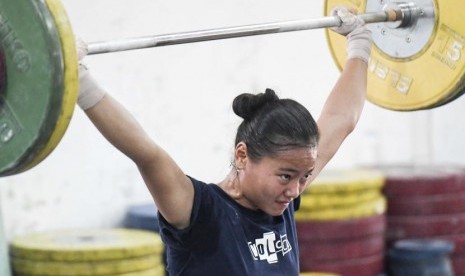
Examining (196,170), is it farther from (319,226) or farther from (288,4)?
(288,4)

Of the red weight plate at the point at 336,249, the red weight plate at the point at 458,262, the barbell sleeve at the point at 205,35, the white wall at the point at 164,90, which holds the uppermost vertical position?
the barbell sleeve at the point at 205,35

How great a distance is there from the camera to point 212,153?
197 inches

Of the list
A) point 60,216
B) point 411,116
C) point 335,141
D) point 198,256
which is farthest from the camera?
point 411,116

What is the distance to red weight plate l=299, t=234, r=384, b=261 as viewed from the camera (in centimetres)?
495

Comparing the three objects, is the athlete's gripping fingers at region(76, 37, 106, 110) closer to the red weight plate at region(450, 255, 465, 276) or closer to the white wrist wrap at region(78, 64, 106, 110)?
the white wrist wrap at region(78, 64, 106, 110)

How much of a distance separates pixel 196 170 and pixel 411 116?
215 centimetres

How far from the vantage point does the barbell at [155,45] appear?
195 cm

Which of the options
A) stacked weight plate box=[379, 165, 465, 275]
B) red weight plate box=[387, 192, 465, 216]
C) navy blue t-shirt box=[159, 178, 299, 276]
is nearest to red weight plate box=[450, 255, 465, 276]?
stacked weight plate box=[379, 165, 465, 275]

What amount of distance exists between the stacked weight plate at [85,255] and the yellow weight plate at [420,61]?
139cm

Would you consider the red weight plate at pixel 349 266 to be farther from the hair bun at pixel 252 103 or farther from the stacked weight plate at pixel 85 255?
the hair bun at pixel 252 103

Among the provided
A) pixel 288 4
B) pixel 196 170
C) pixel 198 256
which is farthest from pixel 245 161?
pixel 288 4

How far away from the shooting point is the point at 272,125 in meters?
2.28

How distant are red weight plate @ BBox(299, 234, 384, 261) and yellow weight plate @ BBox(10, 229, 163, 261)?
104 cm

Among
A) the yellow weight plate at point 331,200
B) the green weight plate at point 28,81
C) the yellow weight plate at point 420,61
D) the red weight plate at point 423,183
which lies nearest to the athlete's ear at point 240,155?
the green weight plate at point 28,81
